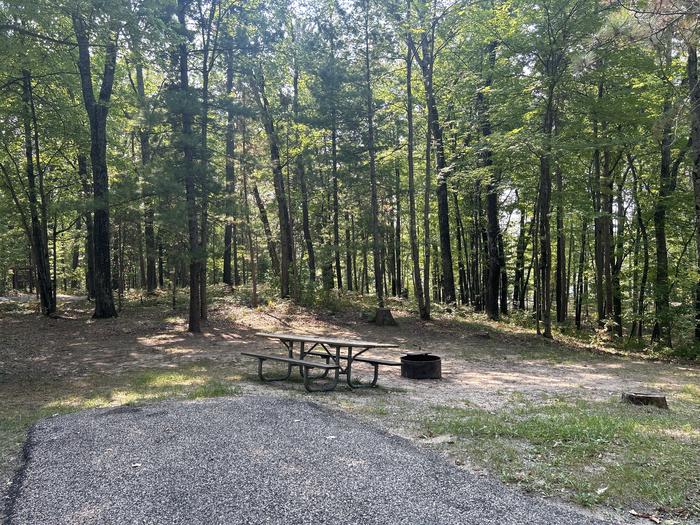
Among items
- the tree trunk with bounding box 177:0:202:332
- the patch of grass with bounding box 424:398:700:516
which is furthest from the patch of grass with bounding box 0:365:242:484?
the tree trunk with bounding box 177:0:202:332

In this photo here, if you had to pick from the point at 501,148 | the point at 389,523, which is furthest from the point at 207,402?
the point at 501,148

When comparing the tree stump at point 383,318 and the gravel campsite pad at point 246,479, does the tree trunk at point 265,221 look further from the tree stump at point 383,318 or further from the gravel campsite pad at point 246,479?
the gravel campsite pad at point 246,479

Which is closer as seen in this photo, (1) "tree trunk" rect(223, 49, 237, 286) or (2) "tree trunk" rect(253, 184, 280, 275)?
(1) "tree trunk" rect(223, 49, 237, 286)

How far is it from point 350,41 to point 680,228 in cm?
1335

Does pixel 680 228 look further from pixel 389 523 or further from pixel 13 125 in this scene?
pixel 13 125

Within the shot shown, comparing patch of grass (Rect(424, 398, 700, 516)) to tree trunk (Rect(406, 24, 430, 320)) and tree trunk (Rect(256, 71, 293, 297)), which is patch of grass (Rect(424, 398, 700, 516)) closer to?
tree trunk (Rect(406, 24, 430, 320))

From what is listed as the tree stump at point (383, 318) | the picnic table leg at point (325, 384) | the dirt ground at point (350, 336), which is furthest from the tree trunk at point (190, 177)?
the picnic table leg at point (325, 384)

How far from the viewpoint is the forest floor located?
3.57 m

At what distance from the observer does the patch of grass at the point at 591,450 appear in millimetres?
3234

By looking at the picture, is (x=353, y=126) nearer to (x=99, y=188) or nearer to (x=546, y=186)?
(x=546, y=186)

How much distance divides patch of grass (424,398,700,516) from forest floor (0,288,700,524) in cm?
1

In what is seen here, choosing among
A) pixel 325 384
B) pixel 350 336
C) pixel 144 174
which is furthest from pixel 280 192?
pixel 325 384

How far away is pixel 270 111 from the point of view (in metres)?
18.0

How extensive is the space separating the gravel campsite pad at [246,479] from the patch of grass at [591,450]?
43 centimetres
